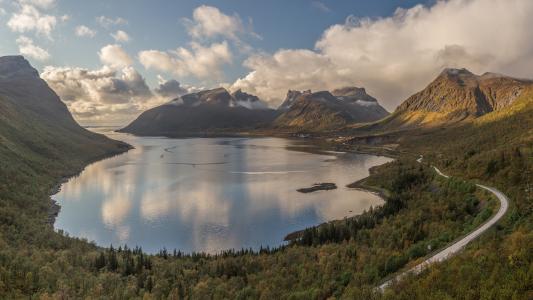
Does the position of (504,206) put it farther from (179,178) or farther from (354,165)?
(354,165)

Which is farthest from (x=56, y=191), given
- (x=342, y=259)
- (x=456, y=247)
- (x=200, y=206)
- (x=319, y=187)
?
(x=456, y=247)

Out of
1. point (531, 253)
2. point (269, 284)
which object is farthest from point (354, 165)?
point (531, 253)

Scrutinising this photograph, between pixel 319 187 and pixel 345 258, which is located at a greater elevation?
pixel 345 258

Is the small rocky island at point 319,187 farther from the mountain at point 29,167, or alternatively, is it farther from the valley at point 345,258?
the mountain at point 29,167

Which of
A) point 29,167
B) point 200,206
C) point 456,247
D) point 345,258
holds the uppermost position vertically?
point 456,247

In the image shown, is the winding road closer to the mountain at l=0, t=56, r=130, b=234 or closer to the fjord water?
the fjord water

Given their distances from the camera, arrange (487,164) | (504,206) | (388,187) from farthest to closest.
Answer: (388,187) < (487,164) < (504,206)

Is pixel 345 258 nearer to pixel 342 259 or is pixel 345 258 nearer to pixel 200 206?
pixel 342 259
